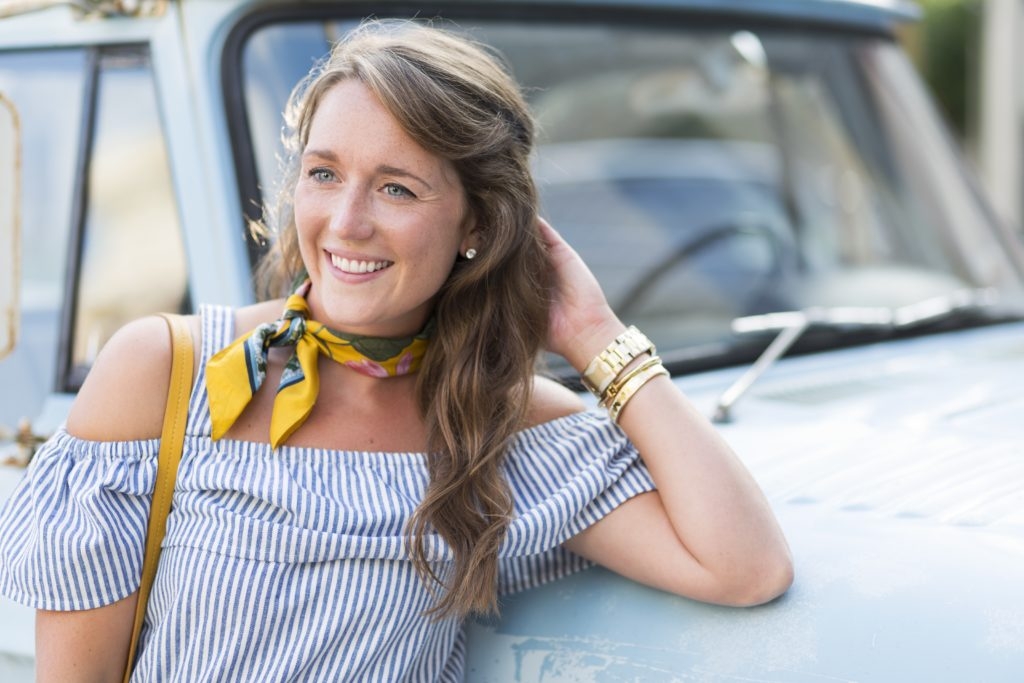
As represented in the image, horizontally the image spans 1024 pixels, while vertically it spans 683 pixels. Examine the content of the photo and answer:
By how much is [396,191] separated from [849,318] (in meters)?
1.37

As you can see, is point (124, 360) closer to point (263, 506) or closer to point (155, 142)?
point (263, 506)

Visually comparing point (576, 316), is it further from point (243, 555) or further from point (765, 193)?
point (765, 193)

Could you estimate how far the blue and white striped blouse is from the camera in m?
1.75

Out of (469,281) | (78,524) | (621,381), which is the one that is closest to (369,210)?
(469,281)

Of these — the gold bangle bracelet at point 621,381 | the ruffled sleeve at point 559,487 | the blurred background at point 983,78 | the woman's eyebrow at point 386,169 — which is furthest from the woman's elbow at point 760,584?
the blurred background at point 983,78

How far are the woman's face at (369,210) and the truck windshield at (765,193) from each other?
847 millimetres

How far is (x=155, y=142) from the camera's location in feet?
7.66

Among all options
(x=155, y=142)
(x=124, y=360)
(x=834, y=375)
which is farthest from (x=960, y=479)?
(x=155, y=142)

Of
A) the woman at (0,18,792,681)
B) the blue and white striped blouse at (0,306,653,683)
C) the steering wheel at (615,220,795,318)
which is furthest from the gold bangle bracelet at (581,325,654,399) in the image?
the steering wheel at (615,220,795,318)

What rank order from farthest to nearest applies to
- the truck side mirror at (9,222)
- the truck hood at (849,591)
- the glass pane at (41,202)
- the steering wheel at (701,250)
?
the steering wheel at (701,250)
the glass pane at (41,202)
the truck side mirror at (9,222)
the truck hood at (849,591)

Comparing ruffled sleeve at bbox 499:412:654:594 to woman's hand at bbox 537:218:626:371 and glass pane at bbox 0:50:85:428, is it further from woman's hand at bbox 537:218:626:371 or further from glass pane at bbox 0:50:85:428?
glass pane at bbox 0:50:85:428

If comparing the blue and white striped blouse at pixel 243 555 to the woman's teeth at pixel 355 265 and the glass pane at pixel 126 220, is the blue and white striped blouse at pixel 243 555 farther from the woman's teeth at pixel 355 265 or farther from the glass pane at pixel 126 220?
the glass pane at pixel 126 220

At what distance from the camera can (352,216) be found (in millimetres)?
1829

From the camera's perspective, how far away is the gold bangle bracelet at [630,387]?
6.41 feet
